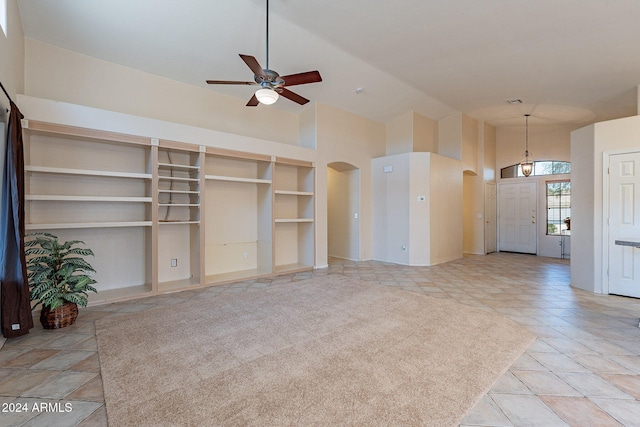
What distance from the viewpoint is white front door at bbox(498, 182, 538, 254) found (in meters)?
8.55

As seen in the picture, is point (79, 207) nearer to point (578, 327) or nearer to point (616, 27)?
point (578, 327)

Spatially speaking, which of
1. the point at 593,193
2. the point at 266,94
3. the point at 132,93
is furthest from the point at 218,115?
the point at 593,193

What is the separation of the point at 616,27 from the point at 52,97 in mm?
7709

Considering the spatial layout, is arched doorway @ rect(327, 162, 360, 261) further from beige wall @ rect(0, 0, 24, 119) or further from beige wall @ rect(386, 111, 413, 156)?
beige wall @ rect(0, 0, 24, 119)

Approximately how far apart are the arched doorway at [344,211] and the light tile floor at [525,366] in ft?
9.52

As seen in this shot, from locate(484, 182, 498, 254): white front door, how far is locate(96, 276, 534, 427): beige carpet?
19.3 feet

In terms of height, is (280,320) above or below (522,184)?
below

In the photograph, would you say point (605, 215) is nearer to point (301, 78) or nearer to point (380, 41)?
point (380, 41)

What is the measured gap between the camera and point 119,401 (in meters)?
1.88

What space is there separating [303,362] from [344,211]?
216 inches

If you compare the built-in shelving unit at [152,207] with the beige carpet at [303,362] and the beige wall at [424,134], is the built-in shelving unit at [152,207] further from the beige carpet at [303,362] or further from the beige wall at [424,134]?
the beige wall at [424,134]

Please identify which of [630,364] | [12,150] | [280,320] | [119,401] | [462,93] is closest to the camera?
[119,401]

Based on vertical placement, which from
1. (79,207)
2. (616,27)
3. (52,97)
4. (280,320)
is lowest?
(280,320)

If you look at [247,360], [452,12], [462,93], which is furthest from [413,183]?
[247,360]
